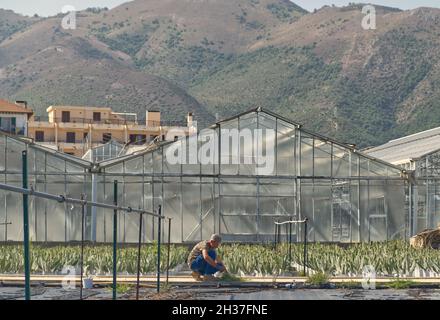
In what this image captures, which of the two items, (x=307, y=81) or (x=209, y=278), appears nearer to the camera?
(x=209, y=278)

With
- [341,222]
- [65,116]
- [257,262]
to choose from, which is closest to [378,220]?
[341,222]

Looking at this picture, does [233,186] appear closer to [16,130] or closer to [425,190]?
[425,190]

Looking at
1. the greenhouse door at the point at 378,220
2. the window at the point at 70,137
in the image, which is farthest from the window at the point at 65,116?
the greenhouse door at the point at 378,220

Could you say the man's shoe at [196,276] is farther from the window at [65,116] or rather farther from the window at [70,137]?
the window at [65,116]

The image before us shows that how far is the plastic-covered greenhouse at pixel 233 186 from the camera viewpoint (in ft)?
121

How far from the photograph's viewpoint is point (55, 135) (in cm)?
8156

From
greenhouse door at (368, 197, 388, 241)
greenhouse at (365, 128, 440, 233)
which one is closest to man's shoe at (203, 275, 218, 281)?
greenhouse door at (368, 197, 388, 241)

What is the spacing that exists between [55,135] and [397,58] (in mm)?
81164

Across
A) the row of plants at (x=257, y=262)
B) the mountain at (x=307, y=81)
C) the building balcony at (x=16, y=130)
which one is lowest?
the row of plants at (x=257, y=262)

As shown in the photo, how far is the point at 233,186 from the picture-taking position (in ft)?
123

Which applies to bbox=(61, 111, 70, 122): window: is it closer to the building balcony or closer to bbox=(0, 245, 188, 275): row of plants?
the building balcony

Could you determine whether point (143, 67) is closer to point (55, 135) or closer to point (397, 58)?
point (397, 58)
